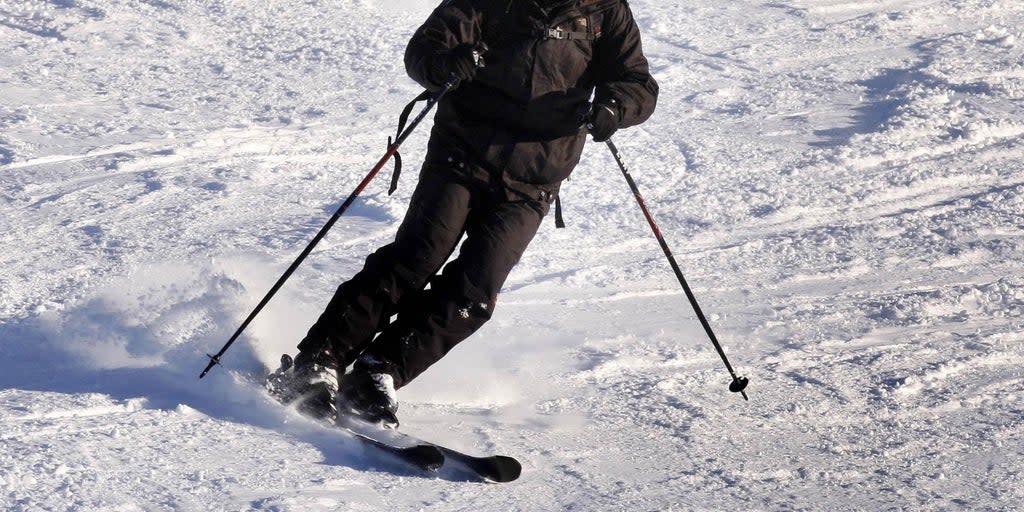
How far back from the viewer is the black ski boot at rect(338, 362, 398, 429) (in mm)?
4414

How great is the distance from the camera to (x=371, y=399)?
14.6ft

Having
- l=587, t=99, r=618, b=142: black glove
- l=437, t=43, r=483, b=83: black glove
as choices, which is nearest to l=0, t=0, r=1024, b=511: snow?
l=587, t=99, r=618, b=142: black glove

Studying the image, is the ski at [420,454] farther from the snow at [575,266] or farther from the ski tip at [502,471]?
the ski tip at [502,471]

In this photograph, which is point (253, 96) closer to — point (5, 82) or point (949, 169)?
point (5, 82)

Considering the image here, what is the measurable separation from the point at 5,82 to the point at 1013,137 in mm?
7422

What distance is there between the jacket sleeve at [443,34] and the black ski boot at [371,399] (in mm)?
1120

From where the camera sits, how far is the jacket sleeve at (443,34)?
4.53 m

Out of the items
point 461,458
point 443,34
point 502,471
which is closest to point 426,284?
point 461,458

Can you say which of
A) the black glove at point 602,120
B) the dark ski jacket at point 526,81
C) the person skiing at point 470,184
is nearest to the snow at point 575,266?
the person skiing at point 470,184

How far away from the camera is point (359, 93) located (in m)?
9.16

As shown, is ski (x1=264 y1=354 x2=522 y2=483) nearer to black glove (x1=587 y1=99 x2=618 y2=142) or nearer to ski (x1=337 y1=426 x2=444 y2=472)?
ski (x1=337 y1=426 x2=444 y2=472)

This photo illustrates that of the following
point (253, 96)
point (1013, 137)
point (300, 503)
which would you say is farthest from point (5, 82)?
point (1013, 137)

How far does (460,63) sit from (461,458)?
4.69ft

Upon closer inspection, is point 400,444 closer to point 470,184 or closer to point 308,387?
point 308,387
